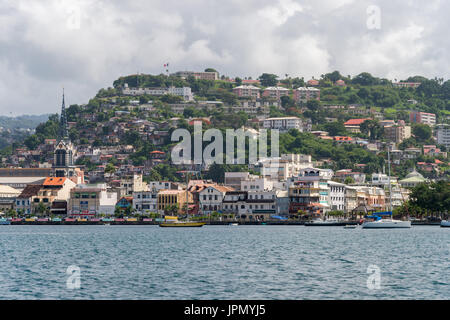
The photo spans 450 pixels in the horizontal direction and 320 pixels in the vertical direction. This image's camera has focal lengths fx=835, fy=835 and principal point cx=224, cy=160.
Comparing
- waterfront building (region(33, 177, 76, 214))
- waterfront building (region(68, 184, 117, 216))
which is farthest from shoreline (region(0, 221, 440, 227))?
waterfront building (region(68, 184, 117, 216))

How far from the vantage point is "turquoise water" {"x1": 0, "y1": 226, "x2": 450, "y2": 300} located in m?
36.7

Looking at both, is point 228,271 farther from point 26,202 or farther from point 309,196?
point 26,202

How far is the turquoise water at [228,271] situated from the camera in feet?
120

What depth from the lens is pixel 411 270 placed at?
46.1m

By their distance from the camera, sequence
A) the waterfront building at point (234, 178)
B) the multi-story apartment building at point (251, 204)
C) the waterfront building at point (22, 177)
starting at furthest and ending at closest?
the waterfront building at point (22, 177) < the waterfront building at point (234, 178) < the multi-story apartment building at point (251, 204)

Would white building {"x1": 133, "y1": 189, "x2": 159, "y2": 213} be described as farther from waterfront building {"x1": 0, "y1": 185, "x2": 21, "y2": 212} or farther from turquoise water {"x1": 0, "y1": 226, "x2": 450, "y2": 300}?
turquoise water {"x1": 0, "y1": 226, "x2": 450, "y2": 300}

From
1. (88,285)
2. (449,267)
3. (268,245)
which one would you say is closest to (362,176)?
(268,245)

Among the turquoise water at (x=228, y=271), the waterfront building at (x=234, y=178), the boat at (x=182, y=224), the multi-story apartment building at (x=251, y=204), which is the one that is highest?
the waterfront building at (x=234, y=178)

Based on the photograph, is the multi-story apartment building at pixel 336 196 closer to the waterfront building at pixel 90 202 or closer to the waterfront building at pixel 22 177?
the waterfront building at pixel 90 202

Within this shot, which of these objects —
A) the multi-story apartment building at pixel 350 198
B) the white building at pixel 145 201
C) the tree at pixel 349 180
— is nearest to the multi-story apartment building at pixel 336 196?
the multi-story apartment building at pixel 350 198

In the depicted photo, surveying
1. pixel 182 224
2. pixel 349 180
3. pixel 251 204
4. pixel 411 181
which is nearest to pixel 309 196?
pixel 251 204

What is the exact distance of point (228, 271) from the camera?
45.1 meters
